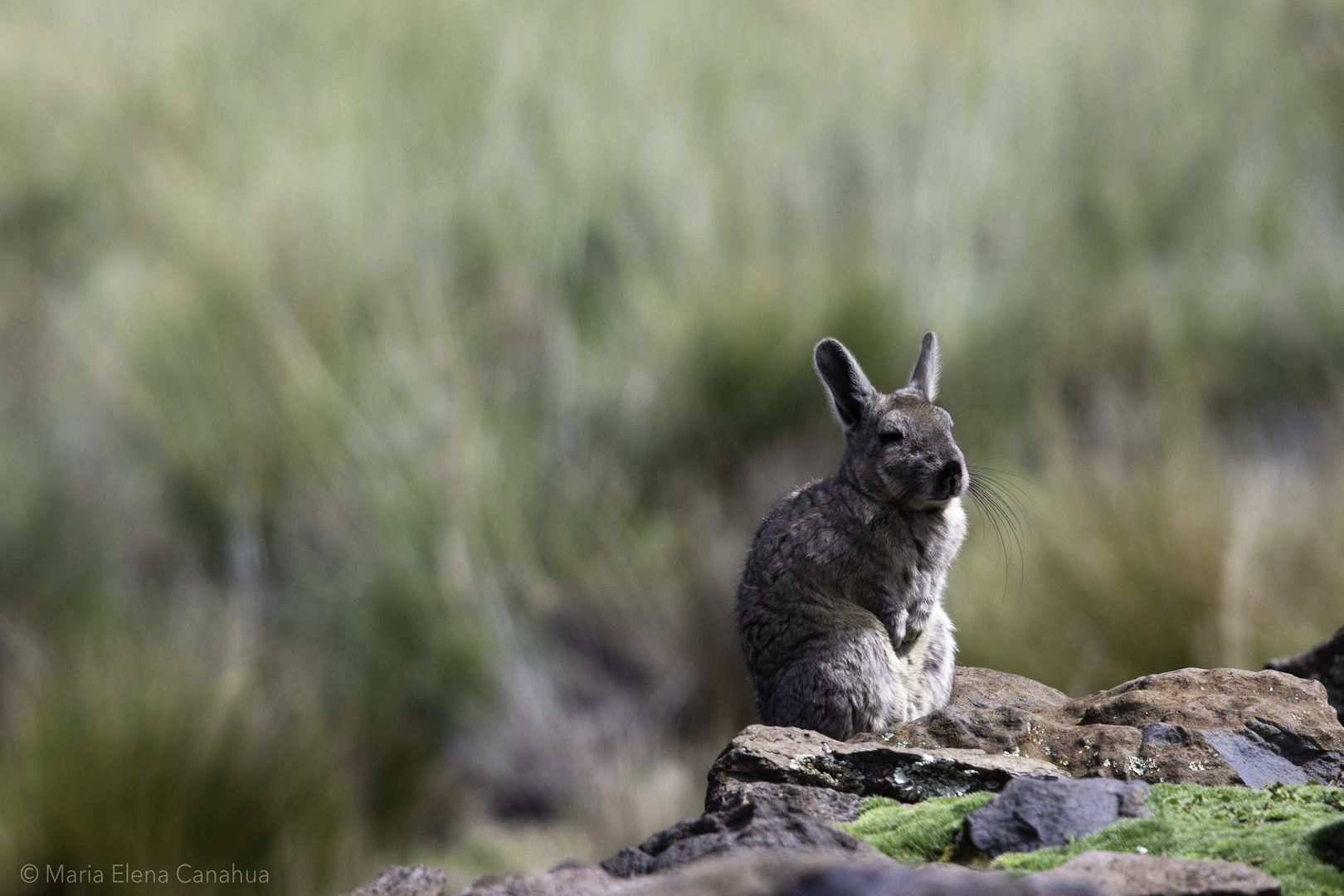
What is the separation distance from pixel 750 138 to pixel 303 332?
4591mm

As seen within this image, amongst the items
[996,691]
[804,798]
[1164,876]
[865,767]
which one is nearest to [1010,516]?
[996,691]

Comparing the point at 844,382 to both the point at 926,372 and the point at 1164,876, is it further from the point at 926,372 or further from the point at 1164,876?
the point at 1164,876

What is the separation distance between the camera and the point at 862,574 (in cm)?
424

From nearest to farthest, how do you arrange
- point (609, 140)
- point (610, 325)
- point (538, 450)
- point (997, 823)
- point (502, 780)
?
point (997, 823), point (502, 780), point (538, 450), point (610, 325), point (609, 140)

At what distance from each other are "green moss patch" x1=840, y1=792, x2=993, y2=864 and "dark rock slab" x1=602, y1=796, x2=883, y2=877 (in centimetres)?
13

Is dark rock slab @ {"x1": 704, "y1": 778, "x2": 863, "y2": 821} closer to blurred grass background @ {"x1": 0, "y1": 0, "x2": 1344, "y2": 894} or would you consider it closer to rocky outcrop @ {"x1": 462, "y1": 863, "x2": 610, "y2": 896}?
rocky outcrop @ {"x1": 462, "y1": 863, "x2": 610, "y2": 896}

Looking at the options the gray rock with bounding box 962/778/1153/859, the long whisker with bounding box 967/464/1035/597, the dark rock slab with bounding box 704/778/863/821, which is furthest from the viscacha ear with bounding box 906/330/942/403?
the long whisker with bounding box 967/464/1035/597

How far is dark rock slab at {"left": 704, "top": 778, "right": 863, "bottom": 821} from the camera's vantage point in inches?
118

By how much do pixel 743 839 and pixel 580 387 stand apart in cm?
703

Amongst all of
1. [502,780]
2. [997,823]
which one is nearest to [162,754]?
[502,780]

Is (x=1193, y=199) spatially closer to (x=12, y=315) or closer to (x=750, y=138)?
(x=750, y=138)

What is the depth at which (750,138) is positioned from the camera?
11828 millimetres

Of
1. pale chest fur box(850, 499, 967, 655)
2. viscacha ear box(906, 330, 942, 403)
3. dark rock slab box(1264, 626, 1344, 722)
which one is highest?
viscacha ear box(906, 330, 942, 403)

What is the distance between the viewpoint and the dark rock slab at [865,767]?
124 inches
